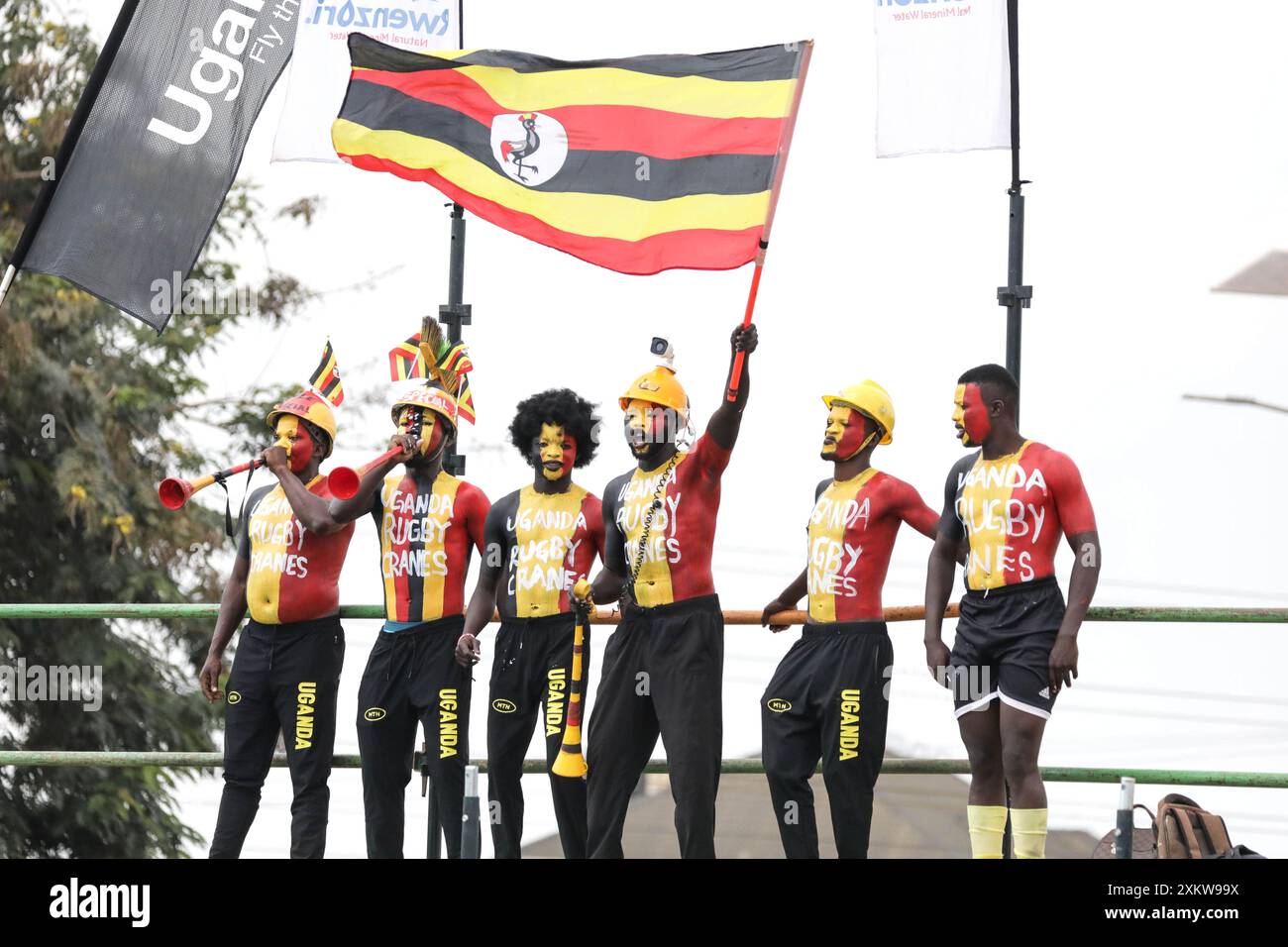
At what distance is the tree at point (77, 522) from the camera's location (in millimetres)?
18141

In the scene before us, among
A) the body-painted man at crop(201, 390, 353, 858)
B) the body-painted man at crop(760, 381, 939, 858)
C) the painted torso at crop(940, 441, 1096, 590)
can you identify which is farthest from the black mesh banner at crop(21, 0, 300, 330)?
the painted torso at crop(940, 441, 1096, 590)

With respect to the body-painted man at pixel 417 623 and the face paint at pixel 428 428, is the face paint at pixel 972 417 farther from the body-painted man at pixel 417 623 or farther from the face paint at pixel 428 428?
the face paint at pixel 428 428

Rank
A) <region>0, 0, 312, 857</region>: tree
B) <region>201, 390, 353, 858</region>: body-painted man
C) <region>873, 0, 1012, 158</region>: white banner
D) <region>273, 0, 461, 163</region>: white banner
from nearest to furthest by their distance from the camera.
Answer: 1. <region>201, 390, 353, 858</region>: body-painted man
2. <region>873, 0, 1012, 158</region>: white banner
3. <region>273, 0, 461, 163</region>: white banner
4. <region>0, 0, 312, 857</region>: tree

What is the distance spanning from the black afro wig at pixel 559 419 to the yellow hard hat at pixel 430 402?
0.34 m

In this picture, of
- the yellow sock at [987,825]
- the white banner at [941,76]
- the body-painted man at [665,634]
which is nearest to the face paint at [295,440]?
the body-painted man at [665,634]

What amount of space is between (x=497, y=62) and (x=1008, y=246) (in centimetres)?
241

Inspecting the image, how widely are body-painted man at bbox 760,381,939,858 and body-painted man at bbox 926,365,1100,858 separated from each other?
245 millimetres

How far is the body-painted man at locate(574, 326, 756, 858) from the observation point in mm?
7547

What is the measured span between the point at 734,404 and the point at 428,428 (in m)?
1.84

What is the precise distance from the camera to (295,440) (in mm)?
8945

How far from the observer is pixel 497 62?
8.83 meters

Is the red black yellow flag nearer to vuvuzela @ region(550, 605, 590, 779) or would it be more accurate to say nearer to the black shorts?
vuvuzela @ region(550, 605, 590, 779)
